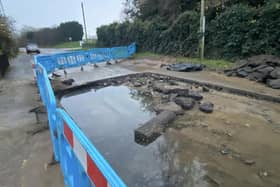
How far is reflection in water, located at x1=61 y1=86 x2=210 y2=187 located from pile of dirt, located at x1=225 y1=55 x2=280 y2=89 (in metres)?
4.12

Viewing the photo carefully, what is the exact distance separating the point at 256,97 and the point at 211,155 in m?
3.58

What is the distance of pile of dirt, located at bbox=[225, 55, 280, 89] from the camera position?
662cm

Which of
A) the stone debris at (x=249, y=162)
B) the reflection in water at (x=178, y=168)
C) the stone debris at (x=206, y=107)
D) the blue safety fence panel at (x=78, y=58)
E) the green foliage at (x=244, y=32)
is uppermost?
the green foliage at (x=244, y=32)

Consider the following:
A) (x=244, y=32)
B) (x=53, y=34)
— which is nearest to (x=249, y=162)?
(x=244, y=32)

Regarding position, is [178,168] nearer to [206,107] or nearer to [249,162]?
[249,162]

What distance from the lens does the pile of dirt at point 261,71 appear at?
662cm

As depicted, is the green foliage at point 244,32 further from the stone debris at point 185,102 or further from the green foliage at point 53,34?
the green foliage at point 53,34

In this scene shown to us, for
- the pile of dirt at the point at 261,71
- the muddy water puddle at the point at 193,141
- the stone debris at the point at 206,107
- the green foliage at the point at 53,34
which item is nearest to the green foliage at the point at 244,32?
the pile of dirt at the point at 261,71

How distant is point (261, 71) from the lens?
7203mm

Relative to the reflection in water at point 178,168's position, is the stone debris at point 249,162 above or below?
below

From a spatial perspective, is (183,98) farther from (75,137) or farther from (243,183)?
(75,137)

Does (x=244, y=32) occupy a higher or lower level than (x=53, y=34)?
lower

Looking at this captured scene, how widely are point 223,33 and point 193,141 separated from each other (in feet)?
30.6

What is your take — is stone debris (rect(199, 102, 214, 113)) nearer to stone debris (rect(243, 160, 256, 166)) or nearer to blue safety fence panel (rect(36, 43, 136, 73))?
stone debris (rect(243, 160, 256, 166))
